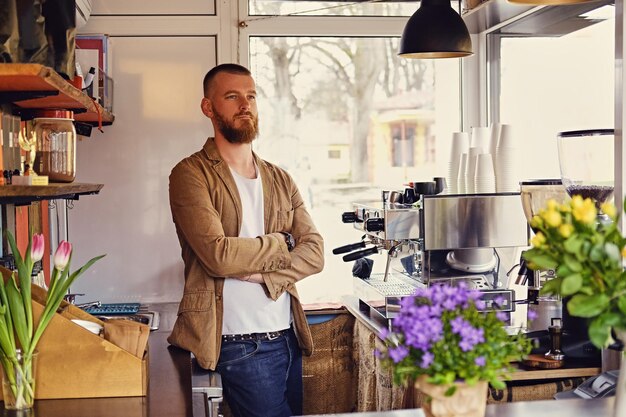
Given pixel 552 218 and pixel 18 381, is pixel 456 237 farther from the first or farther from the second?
pixel 552 218

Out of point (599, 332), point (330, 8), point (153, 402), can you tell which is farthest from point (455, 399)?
point (330, 8)

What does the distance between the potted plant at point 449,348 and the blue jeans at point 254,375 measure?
1683 mm

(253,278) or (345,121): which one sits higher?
(345,121)

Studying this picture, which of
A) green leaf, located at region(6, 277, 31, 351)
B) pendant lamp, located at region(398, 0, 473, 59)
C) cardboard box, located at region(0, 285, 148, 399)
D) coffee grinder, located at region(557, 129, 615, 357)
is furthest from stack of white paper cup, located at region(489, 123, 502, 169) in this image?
green leaf, located at region(6, 277, 31, 351)

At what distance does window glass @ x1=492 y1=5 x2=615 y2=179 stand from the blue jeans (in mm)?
1322

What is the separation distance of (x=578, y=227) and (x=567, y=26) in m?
2.57

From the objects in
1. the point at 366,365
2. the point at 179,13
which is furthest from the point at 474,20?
the point at 366,365

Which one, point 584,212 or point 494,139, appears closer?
point 584,212

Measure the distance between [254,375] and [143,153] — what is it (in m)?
1.70

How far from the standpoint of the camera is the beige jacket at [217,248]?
3137mm

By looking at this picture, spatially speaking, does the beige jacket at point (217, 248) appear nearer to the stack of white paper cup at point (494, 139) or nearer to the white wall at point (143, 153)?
the stack of white paper cup at point (494, 139)

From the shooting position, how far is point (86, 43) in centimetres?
426

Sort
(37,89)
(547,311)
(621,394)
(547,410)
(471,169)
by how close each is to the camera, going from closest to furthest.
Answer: (621,394), (547,410), (37,89), (547,311), (471,169)

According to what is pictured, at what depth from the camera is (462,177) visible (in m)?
3.65
